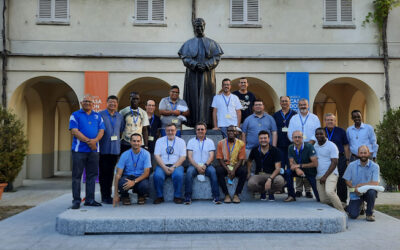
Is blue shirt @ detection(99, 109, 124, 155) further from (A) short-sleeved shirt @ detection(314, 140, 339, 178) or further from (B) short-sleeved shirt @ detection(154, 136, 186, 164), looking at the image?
(A) short-sleeved shirt @ detection(314, 140, 339, 178)

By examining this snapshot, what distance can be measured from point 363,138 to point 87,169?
517 centimetres

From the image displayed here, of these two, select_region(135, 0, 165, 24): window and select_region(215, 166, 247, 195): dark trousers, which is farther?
select_region(135, 0, 165, 24): window

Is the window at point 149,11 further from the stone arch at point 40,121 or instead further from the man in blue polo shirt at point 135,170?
the man in blue polo shirt at point 135,170

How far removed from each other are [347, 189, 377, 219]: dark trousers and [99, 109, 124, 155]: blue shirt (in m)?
4.11

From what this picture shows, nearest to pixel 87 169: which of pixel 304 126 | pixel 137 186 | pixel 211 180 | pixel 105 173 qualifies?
pixel 105 173

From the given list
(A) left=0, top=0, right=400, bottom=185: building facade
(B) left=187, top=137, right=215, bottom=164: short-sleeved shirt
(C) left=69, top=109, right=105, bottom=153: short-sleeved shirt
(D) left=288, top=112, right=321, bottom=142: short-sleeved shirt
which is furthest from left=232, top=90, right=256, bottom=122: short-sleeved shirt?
(A) left=0, top=0, right=400, bottom=185: building facade

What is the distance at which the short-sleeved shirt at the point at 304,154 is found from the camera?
664 centimetres

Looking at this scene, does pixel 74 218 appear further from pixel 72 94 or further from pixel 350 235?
pixel 72 94

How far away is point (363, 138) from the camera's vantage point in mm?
7344

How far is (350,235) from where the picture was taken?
5.18 m

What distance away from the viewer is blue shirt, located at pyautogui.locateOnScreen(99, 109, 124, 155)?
649 cm

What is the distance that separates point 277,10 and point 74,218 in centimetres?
1160

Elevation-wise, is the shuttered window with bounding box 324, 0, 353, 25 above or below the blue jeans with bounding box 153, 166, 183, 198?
above

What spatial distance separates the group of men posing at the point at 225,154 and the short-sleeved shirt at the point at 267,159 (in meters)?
0.02
